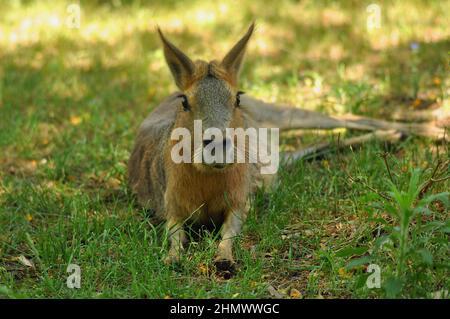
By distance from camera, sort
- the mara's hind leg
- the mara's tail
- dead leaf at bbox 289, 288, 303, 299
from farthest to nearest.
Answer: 1. the mara's tail
2. the mara's hind leg
3. dead leaf at bbox 289, 288, 303, 299

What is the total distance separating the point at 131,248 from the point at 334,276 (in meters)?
1.18

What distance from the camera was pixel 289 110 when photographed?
669 centimetres

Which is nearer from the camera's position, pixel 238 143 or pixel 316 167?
pixel 238 143

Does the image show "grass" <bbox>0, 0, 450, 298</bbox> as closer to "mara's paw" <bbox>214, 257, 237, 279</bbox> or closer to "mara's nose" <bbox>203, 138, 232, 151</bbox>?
"mara's paw" <bbox>214, 257, 237, 279</bbox>

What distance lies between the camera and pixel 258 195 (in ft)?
17.6

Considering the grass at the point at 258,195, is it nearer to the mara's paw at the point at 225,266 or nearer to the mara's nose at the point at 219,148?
the mara's paw at the point at 225,266

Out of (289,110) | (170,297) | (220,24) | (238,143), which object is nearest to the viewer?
(170,297)

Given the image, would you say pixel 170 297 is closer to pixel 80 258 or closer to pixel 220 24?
pixel 80 258

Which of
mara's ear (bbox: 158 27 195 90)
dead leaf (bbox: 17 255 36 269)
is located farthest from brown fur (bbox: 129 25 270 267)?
dead leaf (bbox: 17 255 36 269)

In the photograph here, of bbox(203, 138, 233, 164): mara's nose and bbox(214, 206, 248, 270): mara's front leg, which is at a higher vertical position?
bbox(203, 138, 233, 164): mara's nose

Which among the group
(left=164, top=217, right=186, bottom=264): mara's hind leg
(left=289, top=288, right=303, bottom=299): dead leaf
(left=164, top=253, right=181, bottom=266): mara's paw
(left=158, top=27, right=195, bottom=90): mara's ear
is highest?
(left=158, top=27, right=195, bottom=90): mara's ear

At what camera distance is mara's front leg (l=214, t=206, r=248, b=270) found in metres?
4.44
